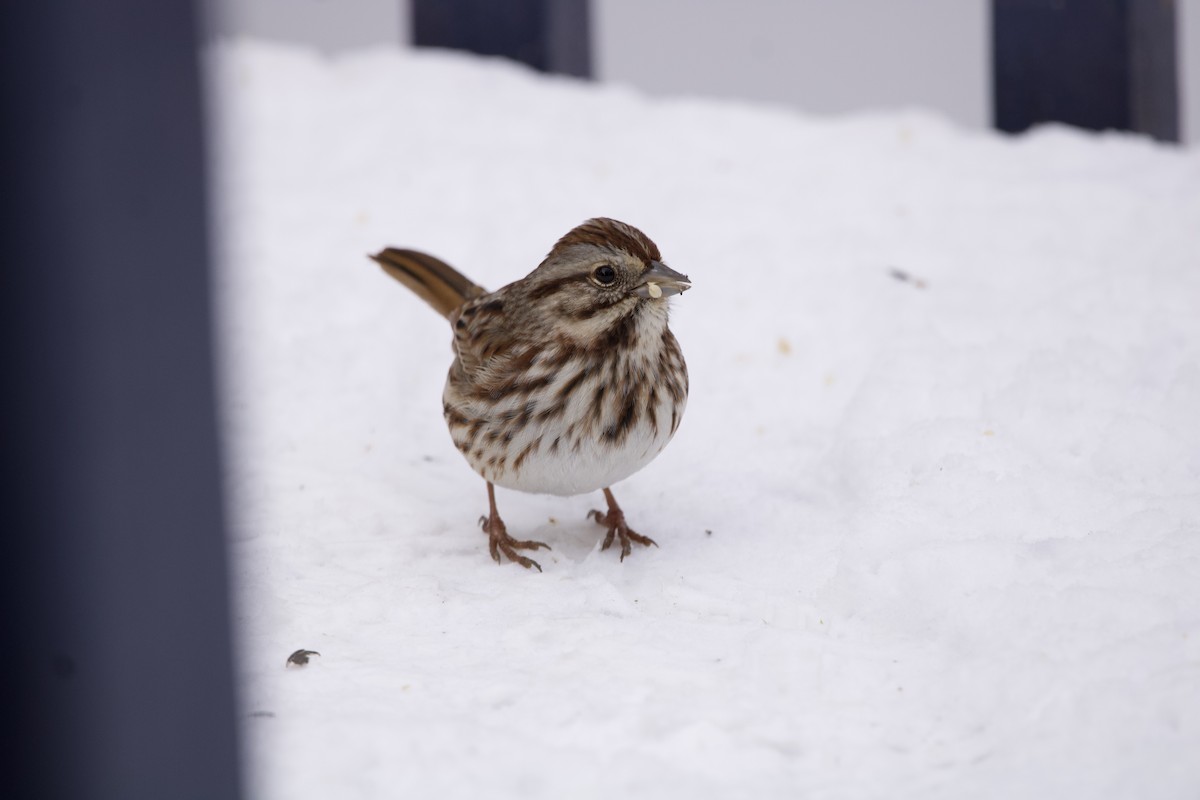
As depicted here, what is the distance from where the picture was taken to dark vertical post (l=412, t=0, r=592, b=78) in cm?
687

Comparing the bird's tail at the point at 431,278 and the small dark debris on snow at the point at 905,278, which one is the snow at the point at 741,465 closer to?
the small dark debris on snow at the point at 905,278

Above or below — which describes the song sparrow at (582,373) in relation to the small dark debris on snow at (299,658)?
above

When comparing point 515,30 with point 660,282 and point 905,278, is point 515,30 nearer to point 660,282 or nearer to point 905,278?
point 905,278

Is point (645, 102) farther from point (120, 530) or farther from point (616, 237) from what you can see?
point (120, 530)

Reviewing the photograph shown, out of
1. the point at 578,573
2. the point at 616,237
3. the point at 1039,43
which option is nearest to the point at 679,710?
the point at 578,573

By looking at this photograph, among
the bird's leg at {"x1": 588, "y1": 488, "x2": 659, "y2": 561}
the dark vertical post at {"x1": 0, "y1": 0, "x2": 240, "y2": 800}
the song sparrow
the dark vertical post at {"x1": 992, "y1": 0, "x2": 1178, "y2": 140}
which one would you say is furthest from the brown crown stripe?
the dark vertical post at {"x1": 992, "y1": 0, "x2": 1178, "y2": 140}

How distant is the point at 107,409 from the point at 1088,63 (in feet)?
21.4

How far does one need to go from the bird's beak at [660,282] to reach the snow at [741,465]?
745mm

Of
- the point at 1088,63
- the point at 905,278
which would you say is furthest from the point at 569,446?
the point at 1088,63

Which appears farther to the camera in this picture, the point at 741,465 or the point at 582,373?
the point at 741,465

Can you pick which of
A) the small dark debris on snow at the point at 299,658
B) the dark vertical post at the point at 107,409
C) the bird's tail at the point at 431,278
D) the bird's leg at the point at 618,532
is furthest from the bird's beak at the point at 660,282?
the dark vertical post at the point at 107,409

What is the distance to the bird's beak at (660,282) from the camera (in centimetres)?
302

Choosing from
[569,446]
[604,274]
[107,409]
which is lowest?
[569,446]

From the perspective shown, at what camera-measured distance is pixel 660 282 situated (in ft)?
9.96
